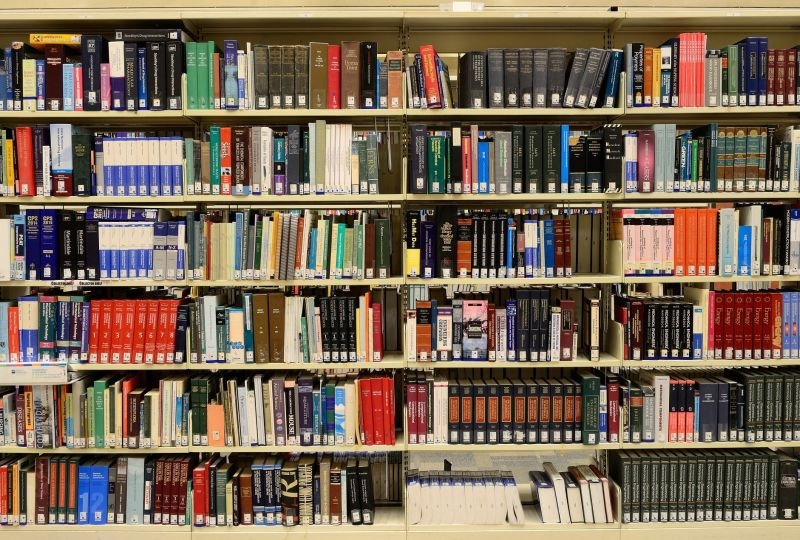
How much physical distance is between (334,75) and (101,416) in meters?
2.08

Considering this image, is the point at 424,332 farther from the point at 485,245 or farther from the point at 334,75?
the point at 334,75

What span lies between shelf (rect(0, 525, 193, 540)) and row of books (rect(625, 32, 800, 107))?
314cm

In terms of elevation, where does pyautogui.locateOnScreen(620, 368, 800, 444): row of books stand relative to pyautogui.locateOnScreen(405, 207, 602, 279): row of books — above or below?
below

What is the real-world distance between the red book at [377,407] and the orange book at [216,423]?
764mm

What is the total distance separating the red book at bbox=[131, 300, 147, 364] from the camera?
267 cm

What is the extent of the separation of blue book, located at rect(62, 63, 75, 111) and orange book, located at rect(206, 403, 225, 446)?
166 centimetres

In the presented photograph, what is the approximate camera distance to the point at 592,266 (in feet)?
9.74

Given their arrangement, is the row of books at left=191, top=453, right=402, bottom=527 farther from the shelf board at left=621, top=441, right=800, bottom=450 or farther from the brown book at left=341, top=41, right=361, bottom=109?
the brown book at left=341, top=41, right=361, bottom=109

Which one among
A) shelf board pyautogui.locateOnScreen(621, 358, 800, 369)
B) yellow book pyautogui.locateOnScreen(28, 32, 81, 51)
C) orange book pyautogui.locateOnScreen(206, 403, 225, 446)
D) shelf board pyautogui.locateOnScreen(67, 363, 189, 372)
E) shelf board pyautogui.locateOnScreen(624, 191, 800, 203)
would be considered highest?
yellow book pyautogui.locateOnScreen(28, 32, 81, 51)

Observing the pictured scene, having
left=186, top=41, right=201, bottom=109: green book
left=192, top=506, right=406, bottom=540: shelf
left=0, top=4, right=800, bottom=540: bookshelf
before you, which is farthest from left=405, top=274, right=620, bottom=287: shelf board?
left=186, top=41, right=201, bottom=109: green book

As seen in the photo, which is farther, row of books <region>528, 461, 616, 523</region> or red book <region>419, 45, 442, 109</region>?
row of books <region>528, 461, 616, 523</region>

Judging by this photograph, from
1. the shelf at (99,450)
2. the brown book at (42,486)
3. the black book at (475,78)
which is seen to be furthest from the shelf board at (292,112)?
the brown book at (42,486)

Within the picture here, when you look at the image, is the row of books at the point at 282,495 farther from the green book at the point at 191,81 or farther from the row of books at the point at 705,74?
the row of books at the point at 705,74

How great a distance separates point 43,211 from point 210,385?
121 centimetres
